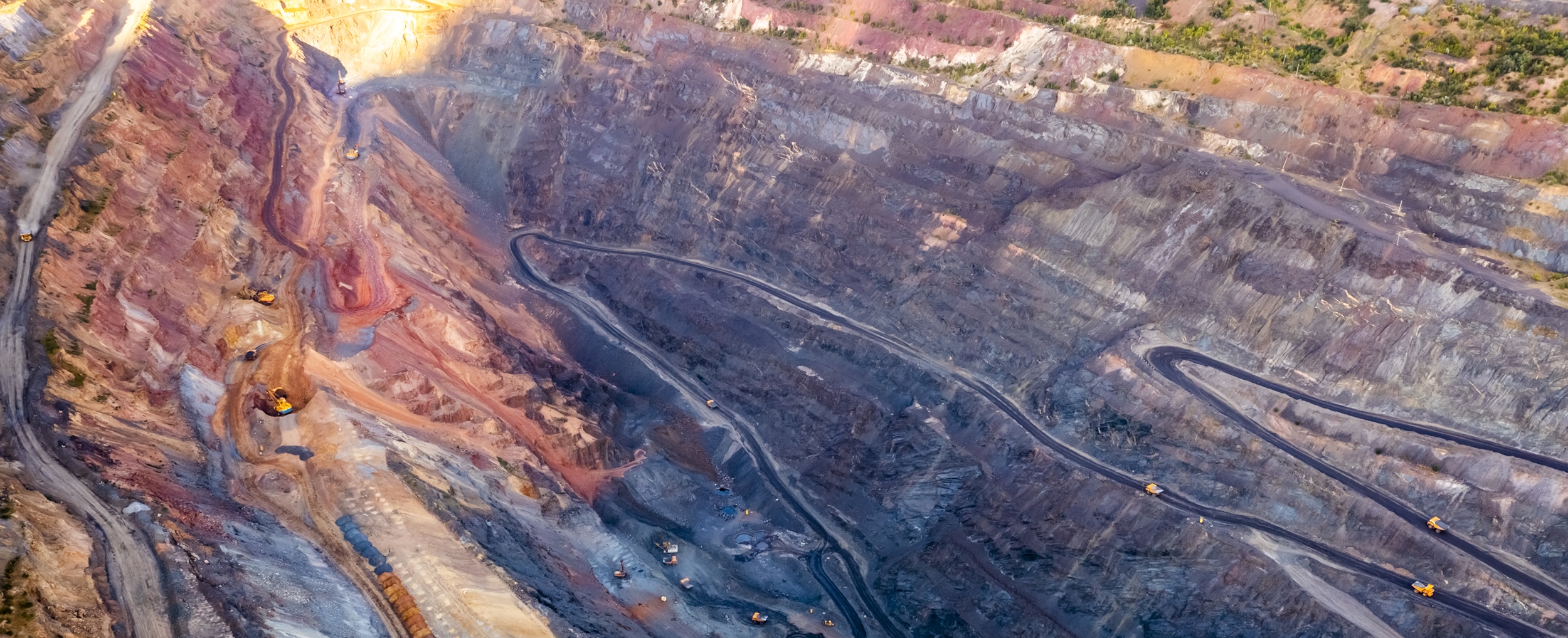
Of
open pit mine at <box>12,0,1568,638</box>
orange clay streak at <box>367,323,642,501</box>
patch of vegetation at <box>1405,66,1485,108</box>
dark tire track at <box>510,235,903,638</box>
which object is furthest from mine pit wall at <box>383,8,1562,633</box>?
orange clay streak at <box>367,323,642,501</box>

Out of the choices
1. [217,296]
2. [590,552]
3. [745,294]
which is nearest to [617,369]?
[745,294]

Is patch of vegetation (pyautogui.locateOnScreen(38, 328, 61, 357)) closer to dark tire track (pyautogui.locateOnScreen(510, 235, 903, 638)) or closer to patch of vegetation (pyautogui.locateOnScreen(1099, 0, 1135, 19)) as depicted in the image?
dark tire track (pyautogui.locateOnScreen(510, 235, 903, 638))

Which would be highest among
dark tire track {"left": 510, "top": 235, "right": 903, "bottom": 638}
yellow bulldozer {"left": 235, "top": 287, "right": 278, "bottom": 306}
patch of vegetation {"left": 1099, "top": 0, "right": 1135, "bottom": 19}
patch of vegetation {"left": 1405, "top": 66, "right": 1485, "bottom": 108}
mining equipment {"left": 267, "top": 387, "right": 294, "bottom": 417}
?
patch of vegetation {"left": 1099, "top": 0, "right": 1135, "bottom": 19}

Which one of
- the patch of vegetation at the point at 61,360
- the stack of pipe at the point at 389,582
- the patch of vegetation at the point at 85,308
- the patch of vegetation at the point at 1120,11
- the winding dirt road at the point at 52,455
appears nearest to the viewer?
the winding dirt road at the point at 52,455

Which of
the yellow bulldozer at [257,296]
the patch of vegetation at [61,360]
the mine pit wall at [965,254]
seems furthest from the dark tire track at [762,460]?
the patch of vegetation at [61,360]

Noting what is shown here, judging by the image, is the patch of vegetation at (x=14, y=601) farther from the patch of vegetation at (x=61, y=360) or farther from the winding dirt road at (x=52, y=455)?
the patch of vegetation at (x=61, y=360)

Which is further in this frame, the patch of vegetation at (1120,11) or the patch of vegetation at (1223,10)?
the patch of vegetation at (1120,11)
